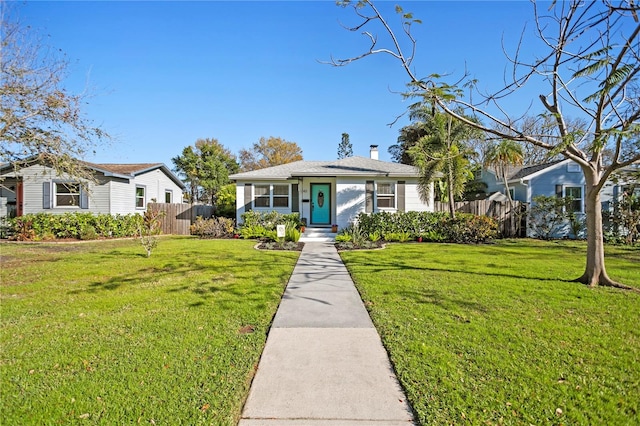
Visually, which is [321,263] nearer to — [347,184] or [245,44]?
[347,184]

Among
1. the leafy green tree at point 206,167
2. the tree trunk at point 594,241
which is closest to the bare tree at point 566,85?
the tree trunk at point 594,241

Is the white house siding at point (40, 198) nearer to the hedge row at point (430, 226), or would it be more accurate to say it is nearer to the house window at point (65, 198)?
the house window at point (65, 198)

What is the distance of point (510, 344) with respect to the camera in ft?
11.8

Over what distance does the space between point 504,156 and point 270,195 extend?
456 inches

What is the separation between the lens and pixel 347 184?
15352mm

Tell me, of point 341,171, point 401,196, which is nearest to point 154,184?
point 341,171

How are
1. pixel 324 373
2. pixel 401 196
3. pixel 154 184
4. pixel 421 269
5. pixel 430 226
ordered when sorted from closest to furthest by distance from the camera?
1. pixel 324 373
2. pixel 421 269
3. pixel 430 226
4. pixel 401 196
5. pixel 154 184

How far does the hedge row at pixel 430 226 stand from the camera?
13672 mm

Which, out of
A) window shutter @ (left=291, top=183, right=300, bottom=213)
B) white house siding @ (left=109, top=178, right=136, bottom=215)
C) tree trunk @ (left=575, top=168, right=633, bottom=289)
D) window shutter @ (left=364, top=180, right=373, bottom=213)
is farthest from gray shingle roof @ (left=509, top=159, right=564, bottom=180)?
white house siding @ (left=109, top=178, right=136, bottom=215)

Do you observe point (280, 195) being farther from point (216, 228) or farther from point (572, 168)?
point (572, 168)

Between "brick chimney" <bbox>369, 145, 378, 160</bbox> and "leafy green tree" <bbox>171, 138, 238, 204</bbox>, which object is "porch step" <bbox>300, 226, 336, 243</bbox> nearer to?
"brick chimney" <bbox>369, 145, 378, 160</bbox>

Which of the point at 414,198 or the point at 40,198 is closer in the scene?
the point at 414,198

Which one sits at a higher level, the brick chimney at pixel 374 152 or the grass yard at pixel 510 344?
the brick chimney at pixel 374 152

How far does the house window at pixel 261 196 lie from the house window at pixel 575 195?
15637mm
